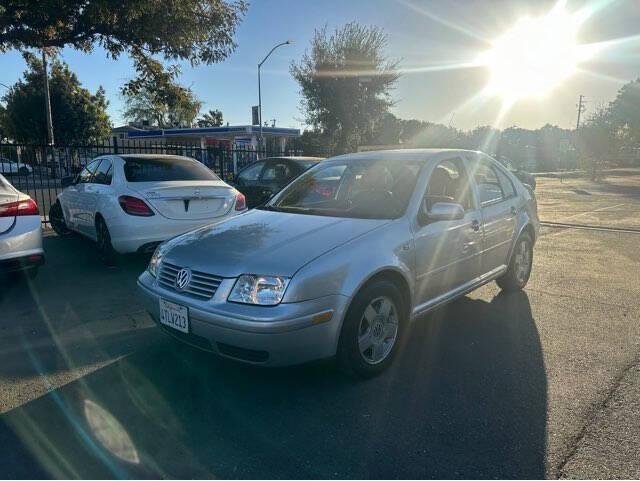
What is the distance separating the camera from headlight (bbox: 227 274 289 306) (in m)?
2.90

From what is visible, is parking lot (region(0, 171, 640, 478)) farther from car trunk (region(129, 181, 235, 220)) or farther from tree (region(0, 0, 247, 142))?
tree (region(0, 0, 247, 142))

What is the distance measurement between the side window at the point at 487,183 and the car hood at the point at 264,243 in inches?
63.5

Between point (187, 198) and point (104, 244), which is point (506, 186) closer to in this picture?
point (187, 198)

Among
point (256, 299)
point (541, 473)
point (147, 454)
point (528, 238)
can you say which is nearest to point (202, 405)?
point (147, 454)

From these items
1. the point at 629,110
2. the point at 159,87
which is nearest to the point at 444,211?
the point at 159,87

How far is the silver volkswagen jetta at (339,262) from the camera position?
9.61ft

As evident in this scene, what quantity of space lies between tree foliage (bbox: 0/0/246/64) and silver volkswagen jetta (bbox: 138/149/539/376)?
5.70 m

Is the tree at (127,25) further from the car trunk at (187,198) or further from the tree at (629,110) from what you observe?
the tree at (629,110)

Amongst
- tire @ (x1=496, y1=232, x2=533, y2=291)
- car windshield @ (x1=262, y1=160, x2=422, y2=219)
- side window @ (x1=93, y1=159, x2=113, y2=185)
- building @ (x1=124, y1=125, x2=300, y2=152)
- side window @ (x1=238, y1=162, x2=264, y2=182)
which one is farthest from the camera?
building @ (x1=124, y1=125, x2=300, y2=152)

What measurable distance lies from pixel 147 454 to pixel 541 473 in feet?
6.66

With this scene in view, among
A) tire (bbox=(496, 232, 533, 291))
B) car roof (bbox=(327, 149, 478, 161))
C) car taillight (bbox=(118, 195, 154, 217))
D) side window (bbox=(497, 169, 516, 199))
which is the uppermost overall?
car roof (bbox=(327, 149, 478, 161))

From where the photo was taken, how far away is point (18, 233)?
4.93m

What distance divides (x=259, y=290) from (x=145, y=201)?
3650 millimetres

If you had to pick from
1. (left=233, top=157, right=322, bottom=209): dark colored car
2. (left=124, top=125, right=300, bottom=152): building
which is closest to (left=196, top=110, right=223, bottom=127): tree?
(left=124, top=125, right=300, bottom=152): building
